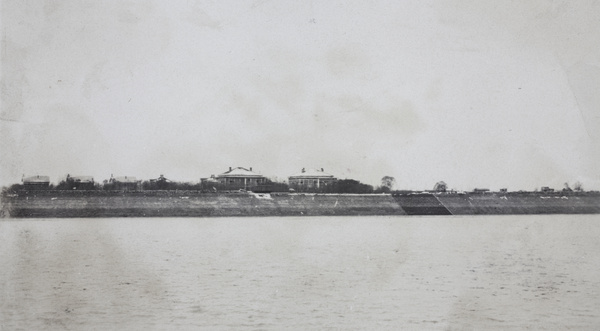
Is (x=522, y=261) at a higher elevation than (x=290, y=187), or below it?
below

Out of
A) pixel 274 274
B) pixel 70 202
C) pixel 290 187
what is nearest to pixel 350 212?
pixel 290 187

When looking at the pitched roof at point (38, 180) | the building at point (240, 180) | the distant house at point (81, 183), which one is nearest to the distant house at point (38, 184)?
the pitched roof at point (38, 180)

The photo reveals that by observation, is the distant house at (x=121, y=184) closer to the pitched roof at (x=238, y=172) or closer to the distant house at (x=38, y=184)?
the distant house at (x=38, y=184)

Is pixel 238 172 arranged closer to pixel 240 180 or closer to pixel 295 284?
pixel 240 180

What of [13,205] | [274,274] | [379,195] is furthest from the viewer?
[379,195]

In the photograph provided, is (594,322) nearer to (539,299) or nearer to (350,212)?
(539,299)

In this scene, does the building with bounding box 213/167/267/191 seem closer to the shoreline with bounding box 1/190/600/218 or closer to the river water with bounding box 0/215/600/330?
the shoreline with bounding box 1/190/600/218

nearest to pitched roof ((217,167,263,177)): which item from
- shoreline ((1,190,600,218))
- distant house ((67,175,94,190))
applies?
shoreline ((1,190,600,218))
